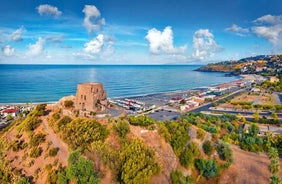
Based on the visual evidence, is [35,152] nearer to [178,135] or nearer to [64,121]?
[64,121]

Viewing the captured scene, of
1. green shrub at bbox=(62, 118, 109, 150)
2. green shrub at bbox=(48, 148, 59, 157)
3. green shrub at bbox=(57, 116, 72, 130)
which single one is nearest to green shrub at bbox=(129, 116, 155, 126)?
green shrub at bbox=(62, 118, 109, 150)

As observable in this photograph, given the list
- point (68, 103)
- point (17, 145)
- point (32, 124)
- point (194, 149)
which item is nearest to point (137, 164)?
point (194, 149)

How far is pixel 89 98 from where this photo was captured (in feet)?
125

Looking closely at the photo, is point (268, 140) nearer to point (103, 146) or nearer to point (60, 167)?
point (103, 146)

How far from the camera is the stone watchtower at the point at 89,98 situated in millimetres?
37906

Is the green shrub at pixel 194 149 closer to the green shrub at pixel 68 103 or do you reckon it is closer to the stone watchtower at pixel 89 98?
the stone watchtower at pixel 89 98

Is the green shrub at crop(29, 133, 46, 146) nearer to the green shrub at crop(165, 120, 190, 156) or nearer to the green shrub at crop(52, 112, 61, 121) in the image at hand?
the green shrub at crop(52, 112, 61, 121)

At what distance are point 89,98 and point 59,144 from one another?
896cm

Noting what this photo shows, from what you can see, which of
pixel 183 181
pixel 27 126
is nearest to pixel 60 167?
pixel 27 126

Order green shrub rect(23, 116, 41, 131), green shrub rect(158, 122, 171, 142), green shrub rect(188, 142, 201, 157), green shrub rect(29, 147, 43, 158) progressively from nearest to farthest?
green shrub rect(29, 147, 43, 158) → green shrub rect(158, 122, 171, 142) → green shrub rect(188, 142, 201, 157) → green shrub rect(23, 116, 41, 131)

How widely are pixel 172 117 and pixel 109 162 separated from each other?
152 feet

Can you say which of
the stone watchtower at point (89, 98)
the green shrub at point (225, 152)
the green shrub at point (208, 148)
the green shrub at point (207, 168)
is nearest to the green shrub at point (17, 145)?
the stone watchtower at point (89, 98)

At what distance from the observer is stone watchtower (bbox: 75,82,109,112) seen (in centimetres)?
3791

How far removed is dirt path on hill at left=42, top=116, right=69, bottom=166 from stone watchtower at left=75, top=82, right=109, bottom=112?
18.8 feet
